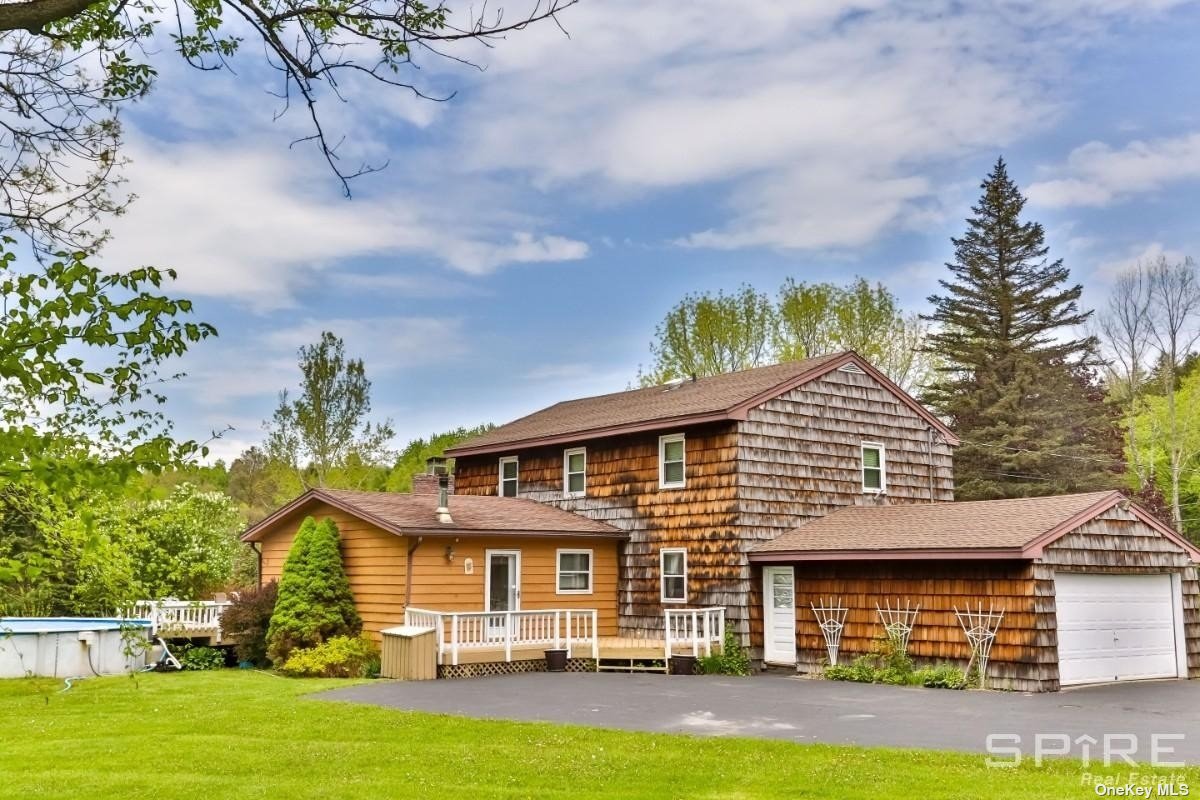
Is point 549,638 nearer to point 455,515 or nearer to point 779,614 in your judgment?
point 455,515

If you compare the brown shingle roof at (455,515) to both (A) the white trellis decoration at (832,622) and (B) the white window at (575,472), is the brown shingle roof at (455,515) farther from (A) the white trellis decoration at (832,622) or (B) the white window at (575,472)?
(A) the white trellis decoration at (832,622)

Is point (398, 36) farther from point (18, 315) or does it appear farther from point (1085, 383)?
point (1085, 383)

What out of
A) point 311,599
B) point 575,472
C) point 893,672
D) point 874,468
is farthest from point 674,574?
point 311,599

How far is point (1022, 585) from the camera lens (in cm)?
1636

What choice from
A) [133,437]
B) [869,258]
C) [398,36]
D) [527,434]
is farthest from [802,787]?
[869,258]

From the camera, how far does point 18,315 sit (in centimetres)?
509

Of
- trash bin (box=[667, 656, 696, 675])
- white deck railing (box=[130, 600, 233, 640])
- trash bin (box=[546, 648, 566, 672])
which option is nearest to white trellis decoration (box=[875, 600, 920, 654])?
trash bin (box=[667, 656, 696, 675])

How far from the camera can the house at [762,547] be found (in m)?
17.1

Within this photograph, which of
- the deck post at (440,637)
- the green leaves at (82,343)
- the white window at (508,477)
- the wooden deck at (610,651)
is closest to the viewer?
the green leaves at (82,343)

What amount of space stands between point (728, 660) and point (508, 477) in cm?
868

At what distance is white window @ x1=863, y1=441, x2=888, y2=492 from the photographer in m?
22.8

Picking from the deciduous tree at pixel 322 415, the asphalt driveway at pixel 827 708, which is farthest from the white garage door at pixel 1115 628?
the deciduous tree at pixel 322 415

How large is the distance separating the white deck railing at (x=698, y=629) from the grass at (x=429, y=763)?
7657 millimetres

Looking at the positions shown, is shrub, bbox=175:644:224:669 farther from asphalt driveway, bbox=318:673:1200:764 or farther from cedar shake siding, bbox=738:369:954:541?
cedar shake siding, bbox=738:369:954:541
